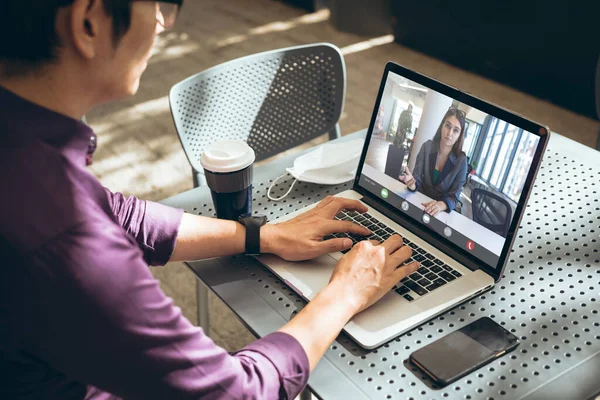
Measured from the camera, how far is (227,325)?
6.87ft

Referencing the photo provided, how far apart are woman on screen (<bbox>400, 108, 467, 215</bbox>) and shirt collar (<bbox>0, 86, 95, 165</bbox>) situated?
602 mm

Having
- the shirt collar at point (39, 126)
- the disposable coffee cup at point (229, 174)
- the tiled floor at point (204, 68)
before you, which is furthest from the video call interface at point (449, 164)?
the tiled floor at point (204, 68)

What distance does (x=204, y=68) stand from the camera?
3.90m

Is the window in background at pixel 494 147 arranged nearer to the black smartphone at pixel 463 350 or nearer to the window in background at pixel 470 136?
the window in background at pixel 470 136

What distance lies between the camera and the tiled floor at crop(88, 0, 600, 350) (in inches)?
111

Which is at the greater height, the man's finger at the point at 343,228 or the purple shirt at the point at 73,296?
the purple shirt at the point at 73,296

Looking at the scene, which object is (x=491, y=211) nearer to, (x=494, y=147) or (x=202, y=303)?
(x=494, y=147)

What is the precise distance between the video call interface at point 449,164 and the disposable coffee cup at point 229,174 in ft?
0.84

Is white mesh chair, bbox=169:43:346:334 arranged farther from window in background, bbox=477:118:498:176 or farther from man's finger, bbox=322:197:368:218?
window in background, bbox=477:118:498:176

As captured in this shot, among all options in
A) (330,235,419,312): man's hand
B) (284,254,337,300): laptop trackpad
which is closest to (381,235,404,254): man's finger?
(330,235,419,312): man's hand

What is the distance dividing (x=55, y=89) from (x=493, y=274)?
732 millimetres

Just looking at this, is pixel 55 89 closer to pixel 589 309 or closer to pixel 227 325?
pixel 589 309

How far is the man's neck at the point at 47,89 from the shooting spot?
0.78 meters

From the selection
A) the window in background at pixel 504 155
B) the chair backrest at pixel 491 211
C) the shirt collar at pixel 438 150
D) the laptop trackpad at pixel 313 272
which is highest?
the window in background at pixel 504 155
